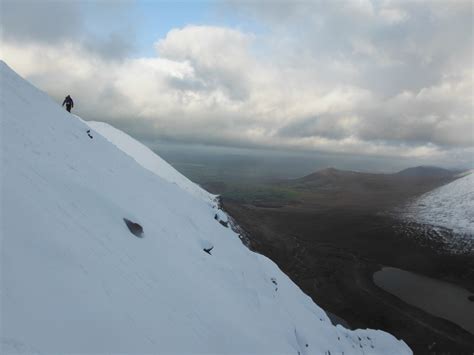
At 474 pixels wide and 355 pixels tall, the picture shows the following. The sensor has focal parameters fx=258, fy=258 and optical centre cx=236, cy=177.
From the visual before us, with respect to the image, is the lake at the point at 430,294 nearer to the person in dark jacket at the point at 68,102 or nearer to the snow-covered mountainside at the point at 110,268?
the snow-covered mountainside at the point at 110,268

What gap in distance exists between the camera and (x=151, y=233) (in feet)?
51.9

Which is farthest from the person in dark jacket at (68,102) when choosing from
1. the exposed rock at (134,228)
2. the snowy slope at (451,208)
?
the snowy slope at (451,208)

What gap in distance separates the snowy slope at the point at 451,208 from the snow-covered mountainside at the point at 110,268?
326 ft

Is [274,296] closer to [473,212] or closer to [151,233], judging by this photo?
Answer: [151,233]

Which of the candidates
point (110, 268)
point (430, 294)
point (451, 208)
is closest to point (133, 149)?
point (110, 268)

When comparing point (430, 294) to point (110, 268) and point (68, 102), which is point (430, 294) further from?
point (68, 102)

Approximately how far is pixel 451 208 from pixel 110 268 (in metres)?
147

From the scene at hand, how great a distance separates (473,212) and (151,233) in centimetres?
13043

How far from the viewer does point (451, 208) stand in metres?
116

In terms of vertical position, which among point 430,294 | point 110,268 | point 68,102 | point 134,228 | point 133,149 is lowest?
point 430,294

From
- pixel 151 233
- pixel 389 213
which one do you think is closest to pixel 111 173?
pixel 151 233

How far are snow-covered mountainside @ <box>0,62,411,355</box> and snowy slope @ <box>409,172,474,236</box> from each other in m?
99.2

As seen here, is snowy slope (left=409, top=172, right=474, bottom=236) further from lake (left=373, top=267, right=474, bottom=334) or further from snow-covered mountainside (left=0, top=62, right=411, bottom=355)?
snow-covered mountainside (left=0, top=62, right=411, bottom=355)

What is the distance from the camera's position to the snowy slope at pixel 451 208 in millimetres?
96062
